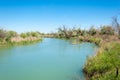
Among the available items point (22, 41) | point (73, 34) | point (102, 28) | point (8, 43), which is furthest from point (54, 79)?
point (73, 34)

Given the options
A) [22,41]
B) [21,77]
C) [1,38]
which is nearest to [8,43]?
[1,38]

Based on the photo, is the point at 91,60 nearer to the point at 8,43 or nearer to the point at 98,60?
the point at 98,60

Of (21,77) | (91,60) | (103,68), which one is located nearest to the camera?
(103,68)

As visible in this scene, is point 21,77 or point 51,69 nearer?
point 21,77

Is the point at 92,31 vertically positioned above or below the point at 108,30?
below

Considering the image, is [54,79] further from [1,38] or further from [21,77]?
[1,38]

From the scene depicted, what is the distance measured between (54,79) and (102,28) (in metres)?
40.0

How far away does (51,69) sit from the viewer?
13.0 meters

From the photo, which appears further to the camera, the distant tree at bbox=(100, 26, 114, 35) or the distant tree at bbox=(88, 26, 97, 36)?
the distant tree at bbox=(88, 26, 97, 36)

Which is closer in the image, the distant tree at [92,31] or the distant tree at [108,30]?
the distant tree at [108,30]

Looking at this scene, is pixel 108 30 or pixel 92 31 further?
pixel 92 31

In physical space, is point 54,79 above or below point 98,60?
below

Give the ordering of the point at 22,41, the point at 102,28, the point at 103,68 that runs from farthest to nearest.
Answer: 1. the point at 102,28
2. the point at 22,41
3. the point at 103,68

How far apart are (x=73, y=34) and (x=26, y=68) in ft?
145
